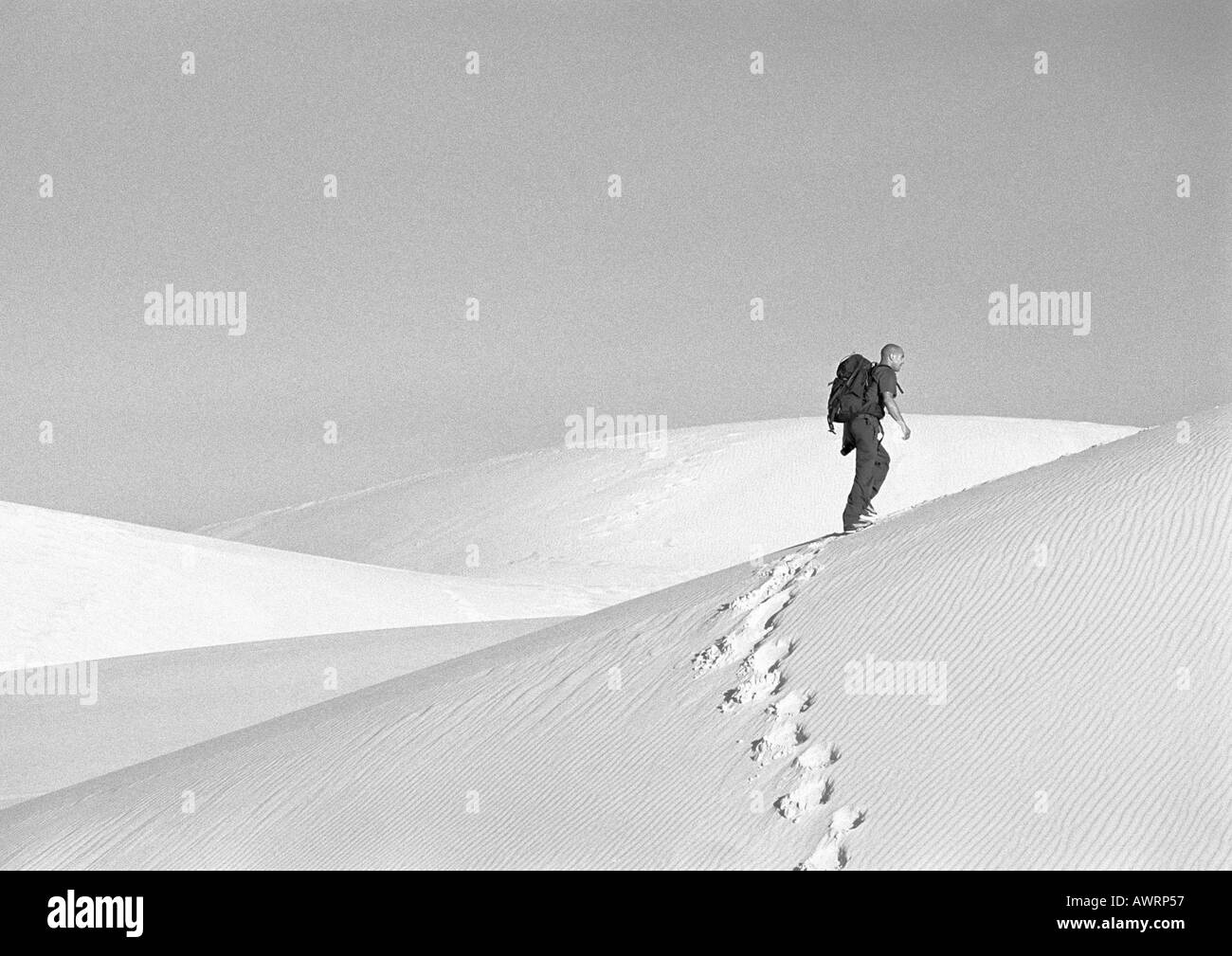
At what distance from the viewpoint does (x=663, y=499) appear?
2084 inches

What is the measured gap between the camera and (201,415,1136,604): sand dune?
49844mm

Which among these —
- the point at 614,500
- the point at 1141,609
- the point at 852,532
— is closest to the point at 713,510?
the point at 614,500

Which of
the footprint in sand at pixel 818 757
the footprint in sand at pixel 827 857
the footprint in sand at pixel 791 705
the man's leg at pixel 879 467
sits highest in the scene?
the man's leg at pixel 879 467

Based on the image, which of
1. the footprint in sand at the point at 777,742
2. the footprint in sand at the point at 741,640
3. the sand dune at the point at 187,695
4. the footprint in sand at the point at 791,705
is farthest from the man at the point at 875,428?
the sand dune at the point at 187,695

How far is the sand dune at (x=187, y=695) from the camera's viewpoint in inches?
552

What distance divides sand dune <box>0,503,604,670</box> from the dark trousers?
1333 cm

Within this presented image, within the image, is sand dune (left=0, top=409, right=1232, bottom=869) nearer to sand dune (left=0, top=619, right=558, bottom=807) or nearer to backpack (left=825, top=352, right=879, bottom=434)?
backpack (left=825, top=352, right=879, bottom=434)

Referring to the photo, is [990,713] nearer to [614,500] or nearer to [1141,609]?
[1141,609]

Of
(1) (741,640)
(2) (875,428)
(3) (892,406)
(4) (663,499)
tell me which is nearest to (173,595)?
(2) (875,428)

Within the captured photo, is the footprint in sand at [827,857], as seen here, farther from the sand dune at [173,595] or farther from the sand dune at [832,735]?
the sand dune at [173,595]

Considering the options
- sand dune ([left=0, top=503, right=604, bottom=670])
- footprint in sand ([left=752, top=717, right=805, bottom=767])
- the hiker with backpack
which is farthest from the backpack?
sand dune ([left=0, top=503, right=604, bottom=670])

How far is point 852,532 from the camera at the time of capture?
12.3 metres

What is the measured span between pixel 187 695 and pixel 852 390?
900 cm
